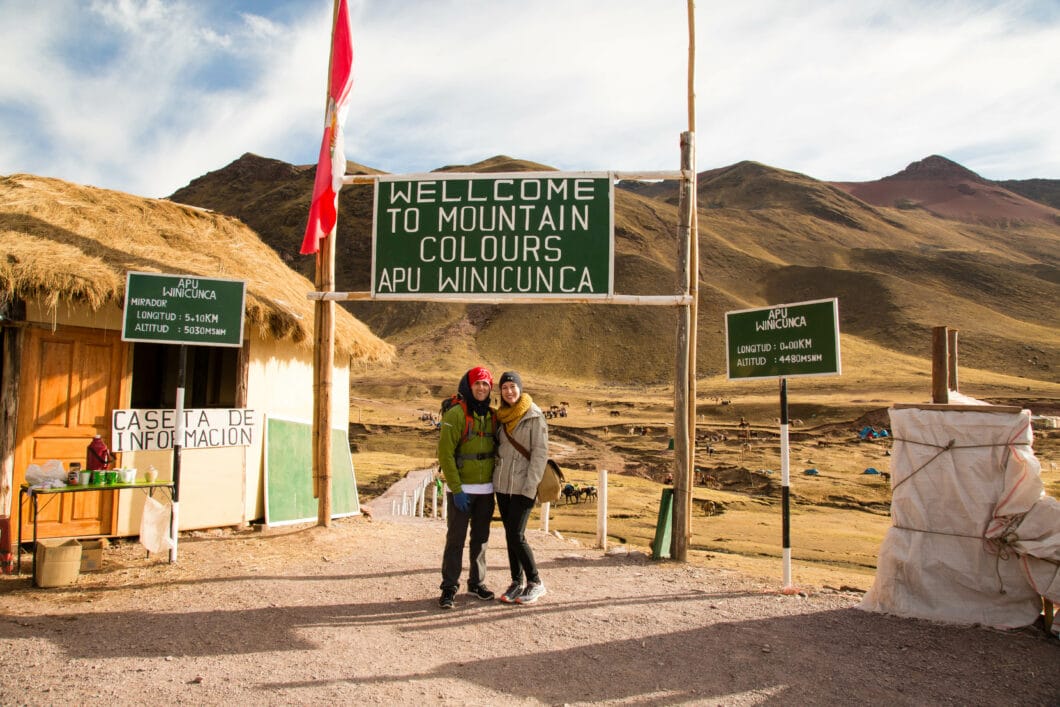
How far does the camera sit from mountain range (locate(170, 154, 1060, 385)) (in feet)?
222

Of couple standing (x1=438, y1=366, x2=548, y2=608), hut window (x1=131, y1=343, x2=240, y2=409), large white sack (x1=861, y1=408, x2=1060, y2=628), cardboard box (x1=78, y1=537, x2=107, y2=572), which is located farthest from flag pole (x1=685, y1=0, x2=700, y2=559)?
hut window (x1=131, y1=343, x2=240, y2=409)

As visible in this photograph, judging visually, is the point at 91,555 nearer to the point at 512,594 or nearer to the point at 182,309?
the point at 182,309

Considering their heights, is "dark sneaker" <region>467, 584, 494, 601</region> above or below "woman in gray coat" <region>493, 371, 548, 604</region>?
below

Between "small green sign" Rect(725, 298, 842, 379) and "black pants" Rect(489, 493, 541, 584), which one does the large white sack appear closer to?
"small green sign" Rect(725, 298, 842, 379)

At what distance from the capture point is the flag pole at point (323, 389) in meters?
7.53

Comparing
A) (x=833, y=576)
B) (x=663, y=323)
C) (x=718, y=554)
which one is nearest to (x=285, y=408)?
(x=718, y=554)

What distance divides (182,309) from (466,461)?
118 inches

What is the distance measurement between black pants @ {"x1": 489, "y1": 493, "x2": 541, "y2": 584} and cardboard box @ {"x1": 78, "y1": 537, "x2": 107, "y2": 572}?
3.40 meters

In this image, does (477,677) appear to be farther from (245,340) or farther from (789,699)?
(245,340)

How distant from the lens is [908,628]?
16.4 feet

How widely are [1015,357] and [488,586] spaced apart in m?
71.0

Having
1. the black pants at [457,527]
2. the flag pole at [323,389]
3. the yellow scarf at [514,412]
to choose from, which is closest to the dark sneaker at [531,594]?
the black pants at [457,527]

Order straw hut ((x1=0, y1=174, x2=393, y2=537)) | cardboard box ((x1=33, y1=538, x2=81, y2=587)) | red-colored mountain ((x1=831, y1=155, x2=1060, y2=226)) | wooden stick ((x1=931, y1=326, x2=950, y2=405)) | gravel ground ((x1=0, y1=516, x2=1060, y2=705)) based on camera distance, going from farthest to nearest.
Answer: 1. red-colored mountain ((x1=831, y1=155, x2=1060, y2=226))
2. straw hut ((x1=0, y1=174, x2=393, y2=537))
3. wooden stick ((x1=931, y1=326, x2=950, y2=405))
4. cardboard box ((x1=33, y1=538, x2=81, y2=587))
5. gravel ground ((x1=0, y1=516, x2=1060, y2=705))

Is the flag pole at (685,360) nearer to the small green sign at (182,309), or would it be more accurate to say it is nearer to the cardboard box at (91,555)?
the small green sign at (182,309)
